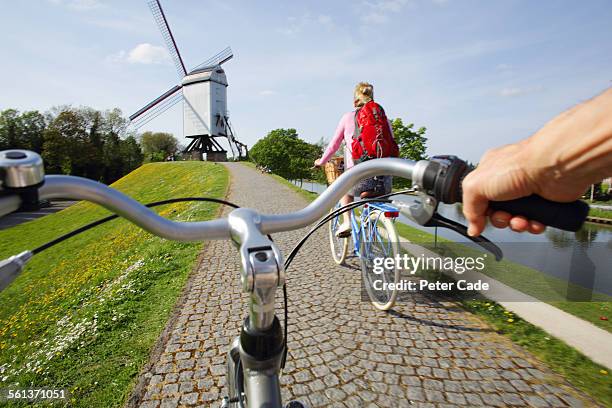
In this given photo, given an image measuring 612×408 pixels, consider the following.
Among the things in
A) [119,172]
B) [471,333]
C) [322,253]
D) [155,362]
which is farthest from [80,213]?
[119,172]

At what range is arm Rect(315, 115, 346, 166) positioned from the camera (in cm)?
424

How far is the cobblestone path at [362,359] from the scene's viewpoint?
2793 millimetres

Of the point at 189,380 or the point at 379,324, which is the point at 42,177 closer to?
the point at 189,380

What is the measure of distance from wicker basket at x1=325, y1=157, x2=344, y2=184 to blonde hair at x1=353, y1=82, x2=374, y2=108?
3.43ft

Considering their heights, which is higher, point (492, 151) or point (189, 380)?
point (492, 151)

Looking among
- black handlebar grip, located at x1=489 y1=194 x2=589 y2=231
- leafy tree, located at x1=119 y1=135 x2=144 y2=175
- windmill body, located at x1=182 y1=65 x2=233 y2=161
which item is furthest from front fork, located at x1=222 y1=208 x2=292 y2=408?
leafy tree, located at x1=119 y1=135 x2=144 y2=175

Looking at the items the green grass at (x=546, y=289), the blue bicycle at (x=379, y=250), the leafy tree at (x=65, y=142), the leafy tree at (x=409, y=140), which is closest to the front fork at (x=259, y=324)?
the blue bicycle at (x=379, y=250)

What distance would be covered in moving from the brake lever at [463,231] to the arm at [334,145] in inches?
123

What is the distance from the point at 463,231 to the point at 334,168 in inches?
159

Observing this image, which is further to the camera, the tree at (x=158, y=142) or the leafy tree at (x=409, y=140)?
the tree at (x=158, y=142)

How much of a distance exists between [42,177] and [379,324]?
12.2 ft

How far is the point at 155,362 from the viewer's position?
333cm

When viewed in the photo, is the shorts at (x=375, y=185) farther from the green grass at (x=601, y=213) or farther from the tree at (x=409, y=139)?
the green grass at (x=601, y=213)

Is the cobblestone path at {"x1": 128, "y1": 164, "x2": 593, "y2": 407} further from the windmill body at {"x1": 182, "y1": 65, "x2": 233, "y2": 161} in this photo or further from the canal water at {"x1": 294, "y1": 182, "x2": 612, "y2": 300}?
the windmill body at {"x1": 182, "y1": 65, "x2": 233, "y2": 161}
